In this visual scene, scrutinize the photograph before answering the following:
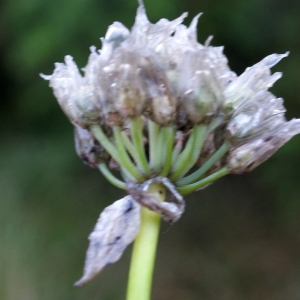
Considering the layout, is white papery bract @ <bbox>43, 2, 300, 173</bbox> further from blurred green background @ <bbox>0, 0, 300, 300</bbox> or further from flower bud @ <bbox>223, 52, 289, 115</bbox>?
→ blurred green background @ <bbox>0, 0, 300, 300</bbox>

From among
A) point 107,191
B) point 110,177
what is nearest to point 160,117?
point 110,177

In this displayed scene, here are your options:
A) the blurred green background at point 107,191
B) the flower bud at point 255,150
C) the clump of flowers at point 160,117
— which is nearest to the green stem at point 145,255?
the clump of flowers at point 160,117

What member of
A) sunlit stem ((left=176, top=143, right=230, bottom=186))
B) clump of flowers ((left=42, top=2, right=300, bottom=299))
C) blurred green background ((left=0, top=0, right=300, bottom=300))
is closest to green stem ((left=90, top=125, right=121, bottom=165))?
clump of flowers ((left=42, top=2, right=300, bottom=299))

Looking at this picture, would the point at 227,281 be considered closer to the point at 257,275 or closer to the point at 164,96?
the point at 257,275

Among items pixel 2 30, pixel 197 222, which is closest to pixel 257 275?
pixel 197 222

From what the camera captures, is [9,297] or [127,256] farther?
[127,256]

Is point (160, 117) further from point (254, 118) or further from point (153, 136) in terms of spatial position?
point (254, 118)
